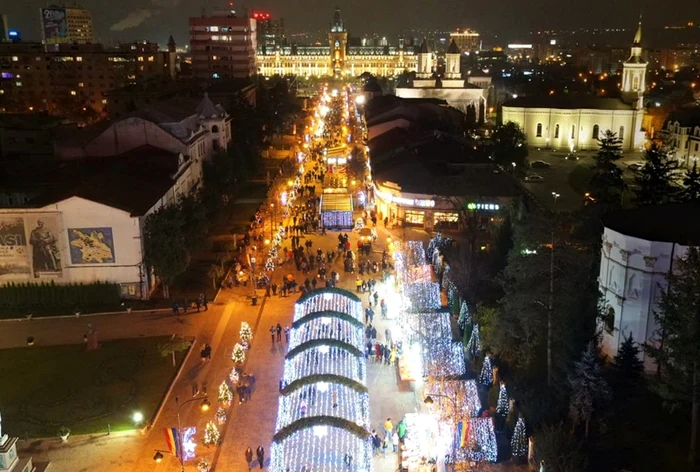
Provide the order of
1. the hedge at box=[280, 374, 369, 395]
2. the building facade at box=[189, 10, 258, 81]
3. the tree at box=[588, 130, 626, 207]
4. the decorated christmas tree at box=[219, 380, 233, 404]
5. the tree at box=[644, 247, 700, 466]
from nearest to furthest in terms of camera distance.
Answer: the tree at box=[644, 247, 700, 466] < the hedge at box=[280, 374, 369, 395] < the decorated christmas tree at box=[219, 380, 233, 404] < the tree at box=[588, 130, 626, 207] < the building facade at box=[189, 10, 258, 81]

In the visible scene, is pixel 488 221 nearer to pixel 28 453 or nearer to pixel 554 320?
pixel 554 320

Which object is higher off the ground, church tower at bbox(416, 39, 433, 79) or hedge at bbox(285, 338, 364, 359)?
church tower at bbox(416, 39, 433, 79)

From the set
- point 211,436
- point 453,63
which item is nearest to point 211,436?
point 211,436

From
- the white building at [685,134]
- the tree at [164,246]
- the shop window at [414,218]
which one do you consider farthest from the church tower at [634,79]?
the tree at [164,246]

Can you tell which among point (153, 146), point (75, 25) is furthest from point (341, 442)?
point (75, 25)

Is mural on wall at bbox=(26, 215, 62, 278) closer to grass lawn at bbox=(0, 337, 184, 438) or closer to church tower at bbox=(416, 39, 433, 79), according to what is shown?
grass lawn at bbox=(0, 337, 184, 438)

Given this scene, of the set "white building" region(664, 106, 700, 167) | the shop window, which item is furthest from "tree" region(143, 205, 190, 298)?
"white building" region(664, 106, 700, 167)
